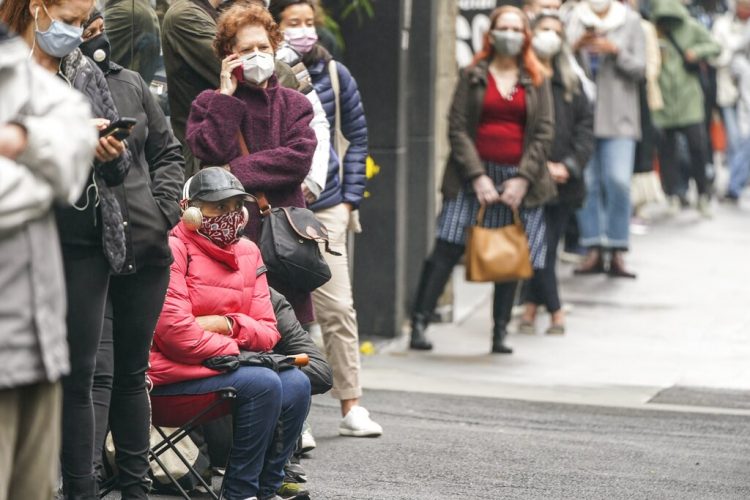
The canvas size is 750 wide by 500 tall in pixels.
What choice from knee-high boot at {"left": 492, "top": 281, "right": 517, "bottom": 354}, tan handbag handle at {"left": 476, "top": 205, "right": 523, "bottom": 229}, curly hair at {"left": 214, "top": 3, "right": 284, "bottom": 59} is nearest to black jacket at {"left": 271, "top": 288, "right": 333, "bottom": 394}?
curly hair at {"left": 214, "top": 3, "right": 284, "bottom": 59}

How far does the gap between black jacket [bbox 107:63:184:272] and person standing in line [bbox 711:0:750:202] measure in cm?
1239

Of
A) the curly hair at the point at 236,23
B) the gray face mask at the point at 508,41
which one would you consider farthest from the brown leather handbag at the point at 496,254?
the curly hair at the point at 236,23

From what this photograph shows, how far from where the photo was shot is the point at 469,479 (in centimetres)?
684

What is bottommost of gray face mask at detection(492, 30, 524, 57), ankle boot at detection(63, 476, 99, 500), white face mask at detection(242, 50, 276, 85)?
ankle boot at detection(63, 476, 99, 500)

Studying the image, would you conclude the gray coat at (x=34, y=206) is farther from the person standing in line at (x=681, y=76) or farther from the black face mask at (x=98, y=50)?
the person standing in line at (x=681, y=76)

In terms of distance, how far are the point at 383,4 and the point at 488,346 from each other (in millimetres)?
2193

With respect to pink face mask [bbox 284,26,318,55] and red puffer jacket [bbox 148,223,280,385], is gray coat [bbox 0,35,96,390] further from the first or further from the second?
pink face mask [bbox 284,26,318,55]

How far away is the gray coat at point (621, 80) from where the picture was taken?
12.0m

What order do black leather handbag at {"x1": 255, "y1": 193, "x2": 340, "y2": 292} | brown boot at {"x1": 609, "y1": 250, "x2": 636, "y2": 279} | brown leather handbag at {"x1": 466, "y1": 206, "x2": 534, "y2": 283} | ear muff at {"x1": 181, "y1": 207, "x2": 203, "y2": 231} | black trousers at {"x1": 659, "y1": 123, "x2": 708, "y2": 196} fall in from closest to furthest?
1. ear muff at {"x1": 181, "y1": 207, "x2": 203, "y2": 231}
2. black leather handbag at {"x1": 255, "y1": 193, "x2": 340, "y2": 292}
3. brown leather handbag at {"x1": 466, "y1": 206, "x2": 534, "y2": 283}
4. brown boot at {"x1": 609, "y1": 250, "x2": 636, "y2": 279}
5. black trousers at {"x1": 659, "y1": 123, "x2": 708, "y2": 196}

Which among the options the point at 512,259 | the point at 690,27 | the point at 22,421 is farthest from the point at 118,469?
the point at 690,27

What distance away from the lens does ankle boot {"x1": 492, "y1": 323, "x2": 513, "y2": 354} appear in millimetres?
10047

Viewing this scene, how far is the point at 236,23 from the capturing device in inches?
259

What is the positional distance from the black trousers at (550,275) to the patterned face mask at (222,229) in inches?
190

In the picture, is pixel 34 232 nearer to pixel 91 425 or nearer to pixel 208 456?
pixel 91 425
